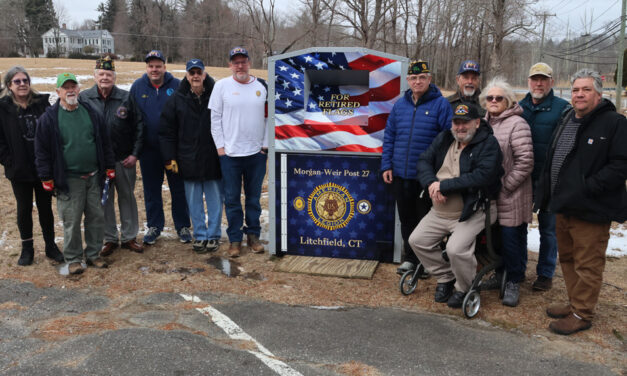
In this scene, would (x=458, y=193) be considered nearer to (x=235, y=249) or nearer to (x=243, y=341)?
(x=243, y=341)

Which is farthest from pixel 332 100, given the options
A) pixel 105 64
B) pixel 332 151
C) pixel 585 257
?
pixel 585 257

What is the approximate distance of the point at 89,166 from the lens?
5074 mm

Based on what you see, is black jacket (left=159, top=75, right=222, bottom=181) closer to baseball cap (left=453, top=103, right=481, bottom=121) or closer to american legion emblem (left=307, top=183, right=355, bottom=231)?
american legion emblem (left=307, top=183, right=355, bottom=231)

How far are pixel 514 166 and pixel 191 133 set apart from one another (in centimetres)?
323

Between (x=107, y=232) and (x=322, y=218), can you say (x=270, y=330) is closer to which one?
(x=322, y=218)

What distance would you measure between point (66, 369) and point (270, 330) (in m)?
1.37

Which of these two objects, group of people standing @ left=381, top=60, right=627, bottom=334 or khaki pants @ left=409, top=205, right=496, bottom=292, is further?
khaki pants @ left=409, top=205, right=496, bottom=292

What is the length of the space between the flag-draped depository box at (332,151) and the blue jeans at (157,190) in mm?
1231

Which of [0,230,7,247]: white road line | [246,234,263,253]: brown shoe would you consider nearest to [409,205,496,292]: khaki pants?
[246,234,263,253]: brown shoe

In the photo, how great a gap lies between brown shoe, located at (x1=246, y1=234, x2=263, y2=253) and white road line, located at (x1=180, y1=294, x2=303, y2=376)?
4.39 ft

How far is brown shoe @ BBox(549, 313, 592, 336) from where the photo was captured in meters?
3.81

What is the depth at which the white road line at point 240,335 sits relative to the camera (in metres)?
3.27

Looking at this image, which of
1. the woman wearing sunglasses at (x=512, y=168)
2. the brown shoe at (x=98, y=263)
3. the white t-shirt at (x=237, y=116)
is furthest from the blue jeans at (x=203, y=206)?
the woman wearing sunglasses at (x=512, y=168)

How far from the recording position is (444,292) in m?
4.41
